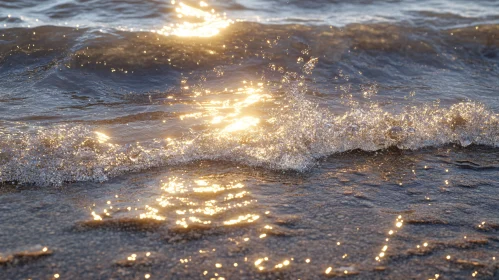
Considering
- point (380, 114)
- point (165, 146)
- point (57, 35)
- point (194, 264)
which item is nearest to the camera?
point (194, 264)

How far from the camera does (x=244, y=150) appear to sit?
3352mm

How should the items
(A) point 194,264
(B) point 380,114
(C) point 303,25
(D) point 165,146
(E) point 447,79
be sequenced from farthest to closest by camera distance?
(C) point 303,25
(E) point 447,79
(B) point 380,114
(D) point 165,146
(A) point 194,264

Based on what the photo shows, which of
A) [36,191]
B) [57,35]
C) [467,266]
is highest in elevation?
[57,35]

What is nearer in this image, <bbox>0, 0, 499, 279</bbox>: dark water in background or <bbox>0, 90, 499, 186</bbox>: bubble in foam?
<bbox>0, 0, 499, 279</bbox>: dark water in background

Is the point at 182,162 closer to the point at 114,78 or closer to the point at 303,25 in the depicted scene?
the point at 114,78

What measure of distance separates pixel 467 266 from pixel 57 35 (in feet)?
17.4

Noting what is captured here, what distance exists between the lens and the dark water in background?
2.29 meters

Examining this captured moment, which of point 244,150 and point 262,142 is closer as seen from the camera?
point 244,150

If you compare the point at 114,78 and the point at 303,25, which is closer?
the point at 114,78

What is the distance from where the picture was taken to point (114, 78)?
17.0 feet

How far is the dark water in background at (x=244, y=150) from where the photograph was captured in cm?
229

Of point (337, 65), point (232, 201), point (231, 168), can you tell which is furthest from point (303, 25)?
point (232, 201)

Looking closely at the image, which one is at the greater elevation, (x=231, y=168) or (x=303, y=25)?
(x=303, y=25)

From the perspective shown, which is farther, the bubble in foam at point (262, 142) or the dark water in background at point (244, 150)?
the bubble in foam at point (262, 142)
